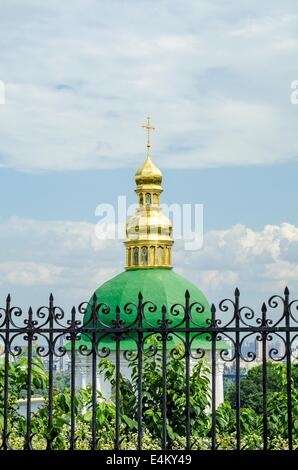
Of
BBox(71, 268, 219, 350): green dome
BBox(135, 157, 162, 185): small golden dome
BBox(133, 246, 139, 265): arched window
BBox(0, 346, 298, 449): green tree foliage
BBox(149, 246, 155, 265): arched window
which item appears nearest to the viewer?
BBox(0, 346, 298, 449): green tree foliage

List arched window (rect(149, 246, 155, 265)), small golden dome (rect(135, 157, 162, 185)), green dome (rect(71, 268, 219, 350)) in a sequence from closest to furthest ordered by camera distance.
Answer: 1. green dome (rect(71, 268, 219, 350))
2. arched window (rect(149, 246, 155, 265))
3. small golden dome (rect(135, 157, 162, 185))

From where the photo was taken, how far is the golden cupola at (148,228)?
28.3 meters

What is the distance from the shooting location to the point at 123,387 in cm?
1337

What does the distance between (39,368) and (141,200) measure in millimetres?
19669

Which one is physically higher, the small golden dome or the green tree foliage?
the small golden dome

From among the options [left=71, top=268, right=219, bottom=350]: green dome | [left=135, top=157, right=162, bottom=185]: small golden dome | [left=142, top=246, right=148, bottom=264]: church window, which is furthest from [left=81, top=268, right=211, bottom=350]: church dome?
[left=135, top=157, right=162, bottom=185]: small golden dome

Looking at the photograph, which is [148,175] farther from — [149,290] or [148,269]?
[149,290]

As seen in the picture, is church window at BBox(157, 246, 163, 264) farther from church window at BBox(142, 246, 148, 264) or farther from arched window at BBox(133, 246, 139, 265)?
arched window at BBox(133, 246, 139, 265)

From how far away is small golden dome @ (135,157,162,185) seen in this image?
98.0 feet

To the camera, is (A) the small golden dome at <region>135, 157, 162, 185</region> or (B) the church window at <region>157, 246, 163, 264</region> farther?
(A) the small golden dome at <region>135, 157, 162, 185</region>

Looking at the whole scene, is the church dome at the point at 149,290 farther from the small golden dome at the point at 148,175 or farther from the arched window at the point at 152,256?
the small golden dome at the point at 148,175

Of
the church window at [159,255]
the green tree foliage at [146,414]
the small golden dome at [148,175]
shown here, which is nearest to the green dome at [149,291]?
the church window at [159,255]
